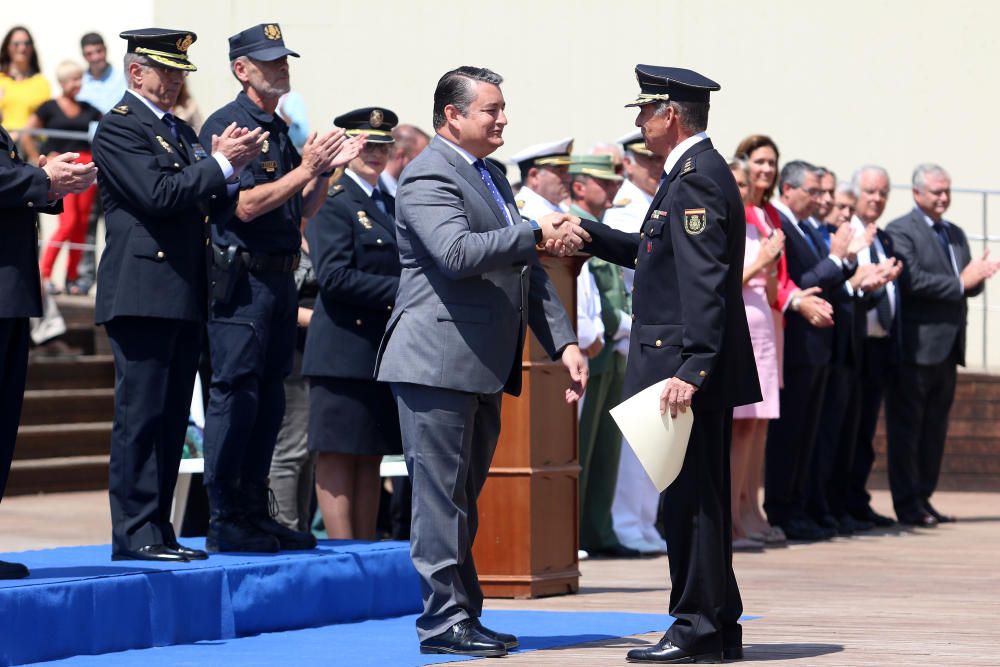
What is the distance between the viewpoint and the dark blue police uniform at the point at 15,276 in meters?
5.57

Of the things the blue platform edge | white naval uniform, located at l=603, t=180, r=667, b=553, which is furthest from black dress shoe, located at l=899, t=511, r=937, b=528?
the blue platform edge

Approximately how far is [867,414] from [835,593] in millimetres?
3515

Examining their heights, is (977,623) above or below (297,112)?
below

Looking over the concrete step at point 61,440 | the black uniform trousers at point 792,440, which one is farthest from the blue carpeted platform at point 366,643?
the concrete step at point 61,440

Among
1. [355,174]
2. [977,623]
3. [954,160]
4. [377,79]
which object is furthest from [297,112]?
[977,623]

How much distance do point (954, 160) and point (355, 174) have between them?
290 inches

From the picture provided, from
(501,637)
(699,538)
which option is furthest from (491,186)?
(501,637)

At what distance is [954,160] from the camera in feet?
45.8

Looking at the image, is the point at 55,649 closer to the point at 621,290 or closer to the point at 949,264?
the point at 621,290

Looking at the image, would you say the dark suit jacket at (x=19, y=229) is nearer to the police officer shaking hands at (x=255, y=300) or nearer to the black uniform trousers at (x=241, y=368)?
the police officer shaking hands at (x=255, y=300)

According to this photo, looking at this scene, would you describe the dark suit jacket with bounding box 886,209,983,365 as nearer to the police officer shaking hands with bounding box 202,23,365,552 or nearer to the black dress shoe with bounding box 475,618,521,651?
the police officer shaking hands with bounding box 202,23,365,552

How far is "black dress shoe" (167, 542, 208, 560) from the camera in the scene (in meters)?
6.18

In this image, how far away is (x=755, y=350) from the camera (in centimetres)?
925

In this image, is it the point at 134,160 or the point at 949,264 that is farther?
the point at 949,264
